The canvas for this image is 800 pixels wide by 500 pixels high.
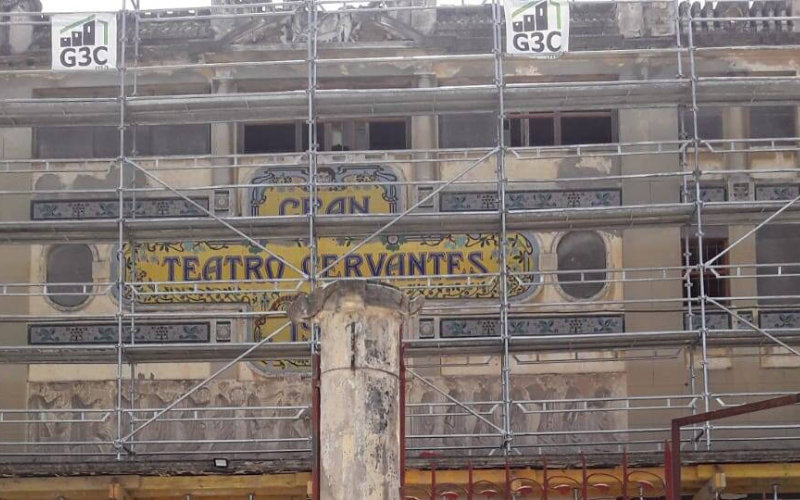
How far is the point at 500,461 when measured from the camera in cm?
2238

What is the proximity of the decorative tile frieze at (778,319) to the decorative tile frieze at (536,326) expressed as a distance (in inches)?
74.1

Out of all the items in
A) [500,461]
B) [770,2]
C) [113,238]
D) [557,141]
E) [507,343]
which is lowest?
[500,461]

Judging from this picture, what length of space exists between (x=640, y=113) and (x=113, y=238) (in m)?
A: 7.50

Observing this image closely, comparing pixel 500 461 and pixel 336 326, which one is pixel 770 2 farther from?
pixel 336 326

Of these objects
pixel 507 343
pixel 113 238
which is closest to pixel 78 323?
pixel 113 238

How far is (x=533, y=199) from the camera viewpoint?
25906 mm

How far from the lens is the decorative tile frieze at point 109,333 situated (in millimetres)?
25688

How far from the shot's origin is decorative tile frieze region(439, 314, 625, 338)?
25469 mm

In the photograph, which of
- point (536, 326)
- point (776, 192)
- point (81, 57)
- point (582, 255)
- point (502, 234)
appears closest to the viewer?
point (502, 234)

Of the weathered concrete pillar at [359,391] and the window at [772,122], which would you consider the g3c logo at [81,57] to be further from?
the window at [772,122]

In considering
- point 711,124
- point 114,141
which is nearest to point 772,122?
point 711,124

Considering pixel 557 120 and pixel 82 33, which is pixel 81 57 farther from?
pixel 557 120

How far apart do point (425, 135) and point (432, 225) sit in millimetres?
2605

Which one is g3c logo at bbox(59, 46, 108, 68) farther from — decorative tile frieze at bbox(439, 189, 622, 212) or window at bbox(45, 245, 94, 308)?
decorative tile frieze at bbox(439, 189, 622, 212)
